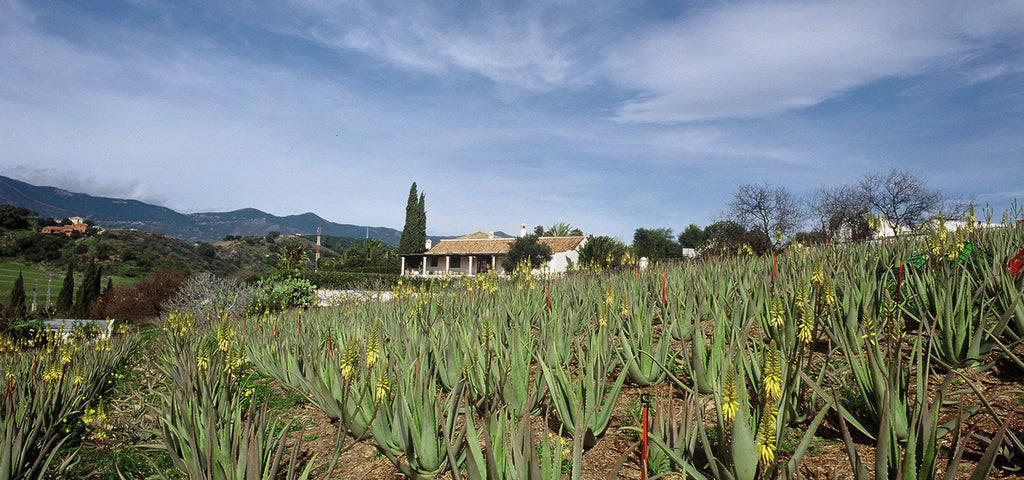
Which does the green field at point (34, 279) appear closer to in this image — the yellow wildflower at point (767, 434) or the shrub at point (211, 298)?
the shrub at point (211, 298)

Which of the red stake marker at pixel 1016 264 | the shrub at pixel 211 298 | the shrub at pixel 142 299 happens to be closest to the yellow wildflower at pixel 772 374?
the red stake marker at pixel 1016 264

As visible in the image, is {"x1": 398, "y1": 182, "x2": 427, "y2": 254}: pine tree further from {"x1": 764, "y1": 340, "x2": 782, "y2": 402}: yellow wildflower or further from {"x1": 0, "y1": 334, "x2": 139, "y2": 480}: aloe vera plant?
{"x1": 764, "y1": 340, "x2": 782, "y2": 402}: yellow wildflower

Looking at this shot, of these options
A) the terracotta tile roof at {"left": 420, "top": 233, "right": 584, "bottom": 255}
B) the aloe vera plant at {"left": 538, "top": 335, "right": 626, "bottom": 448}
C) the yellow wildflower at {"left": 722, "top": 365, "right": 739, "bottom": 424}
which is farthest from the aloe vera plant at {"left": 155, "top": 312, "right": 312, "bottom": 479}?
the terracotta tile roof at {"left": 420, "top": 233, "right": 584, "bottom": 255}

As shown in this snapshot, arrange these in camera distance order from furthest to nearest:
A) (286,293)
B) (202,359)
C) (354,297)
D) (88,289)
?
(88,289) < (286,293) < (354,297) < (202,359)

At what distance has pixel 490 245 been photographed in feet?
162

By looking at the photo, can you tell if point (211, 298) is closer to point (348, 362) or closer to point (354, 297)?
point (354, 297)

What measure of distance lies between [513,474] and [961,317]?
305 centimetres

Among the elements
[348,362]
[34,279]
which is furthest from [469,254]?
[348,362]

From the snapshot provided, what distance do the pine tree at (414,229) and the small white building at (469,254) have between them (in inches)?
42.5

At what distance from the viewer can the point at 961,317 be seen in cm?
324

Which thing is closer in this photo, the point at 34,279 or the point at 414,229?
the point at 34,279

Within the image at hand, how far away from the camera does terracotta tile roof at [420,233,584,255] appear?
44.8 m

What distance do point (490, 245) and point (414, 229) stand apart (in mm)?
10314

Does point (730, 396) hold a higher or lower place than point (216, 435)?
higher
